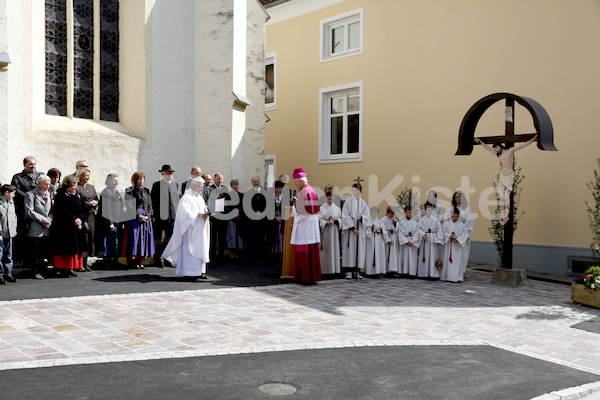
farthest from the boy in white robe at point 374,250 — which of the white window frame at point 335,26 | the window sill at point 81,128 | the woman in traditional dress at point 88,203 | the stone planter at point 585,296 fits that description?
the white window frame at point 335,26

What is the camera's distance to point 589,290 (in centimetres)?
898

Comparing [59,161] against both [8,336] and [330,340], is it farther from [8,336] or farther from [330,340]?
[330,340]

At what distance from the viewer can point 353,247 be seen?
38.2 feet

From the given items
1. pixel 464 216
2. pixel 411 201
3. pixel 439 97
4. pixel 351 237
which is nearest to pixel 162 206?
pixel 351 237

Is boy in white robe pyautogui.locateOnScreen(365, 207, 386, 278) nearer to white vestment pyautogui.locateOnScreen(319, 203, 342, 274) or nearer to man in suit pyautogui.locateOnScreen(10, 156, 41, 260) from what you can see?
white vestment pyautogui.locateOnScreen(319, 203, 342, 274)

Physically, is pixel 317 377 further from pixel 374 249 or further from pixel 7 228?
pixel 374 249

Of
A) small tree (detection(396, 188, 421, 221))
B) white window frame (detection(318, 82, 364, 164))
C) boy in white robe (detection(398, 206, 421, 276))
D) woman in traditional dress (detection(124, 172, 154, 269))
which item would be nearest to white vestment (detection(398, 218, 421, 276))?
boy in white robe (detection(398, 206, 421, 276))

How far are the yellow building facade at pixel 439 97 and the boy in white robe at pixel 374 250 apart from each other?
12.4 ft

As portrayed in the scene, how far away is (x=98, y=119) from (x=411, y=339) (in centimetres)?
966

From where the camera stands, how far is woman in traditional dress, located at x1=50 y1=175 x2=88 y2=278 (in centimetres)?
974

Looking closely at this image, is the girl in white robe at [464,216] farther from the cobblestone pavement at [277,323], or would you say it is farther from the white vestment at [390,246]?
the cobblestone pavement at [277,323]

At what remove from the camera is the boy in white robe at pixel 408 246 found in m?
12.0

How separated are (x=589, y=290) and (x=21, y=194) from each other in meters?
9.43

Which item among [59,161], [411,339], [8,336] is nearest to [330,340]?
[411,339]
